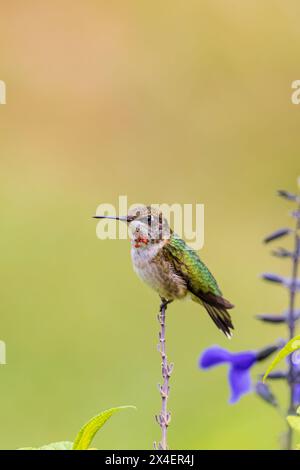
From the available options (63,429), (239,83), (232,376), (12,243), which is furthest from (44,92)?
(232,376)

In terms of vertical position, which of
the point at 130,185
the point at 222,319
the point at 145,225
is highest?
the point at 130,185

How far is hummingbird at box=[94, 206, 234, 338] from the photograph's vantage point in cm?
136

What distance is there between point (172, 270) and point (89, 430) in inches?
26.6

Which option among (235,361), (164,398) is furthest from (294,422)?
(235,361)

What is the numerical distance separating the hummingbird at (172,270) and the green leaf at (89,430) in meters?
0.48

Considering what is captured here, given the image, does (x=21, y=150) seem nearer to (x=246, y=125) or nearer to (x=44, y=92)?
(x=44, y=92)

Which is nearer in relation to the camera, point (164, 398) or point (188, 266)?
point (164, 398)

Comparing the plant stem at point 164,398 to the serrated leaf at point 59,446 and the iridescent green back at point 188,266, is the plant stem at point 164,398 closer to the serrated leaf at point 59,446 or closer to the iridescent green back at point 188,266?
the serrated leaf at point 59,446

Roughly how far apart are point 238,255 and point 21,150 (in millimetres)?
3323

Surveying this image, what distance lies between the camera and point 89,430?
841mm

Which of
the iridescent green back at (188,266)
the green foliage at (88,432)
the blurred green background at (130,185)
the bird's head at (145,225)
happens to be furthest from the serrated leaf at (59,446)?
the blurred green background at (130,185)

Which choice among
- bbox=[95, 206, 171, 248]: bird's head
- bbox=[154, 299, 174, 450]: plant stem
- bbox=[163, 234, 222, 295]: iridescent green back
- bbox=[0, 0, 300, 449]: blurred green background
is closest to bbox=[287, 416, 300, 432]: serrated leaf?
bbox=[154, 299, 174, 450]: plant stem

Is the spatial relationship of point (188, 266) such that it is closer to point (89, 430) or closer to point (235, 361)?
point (235, 361)

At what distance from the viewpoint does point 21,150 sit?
386 inches
